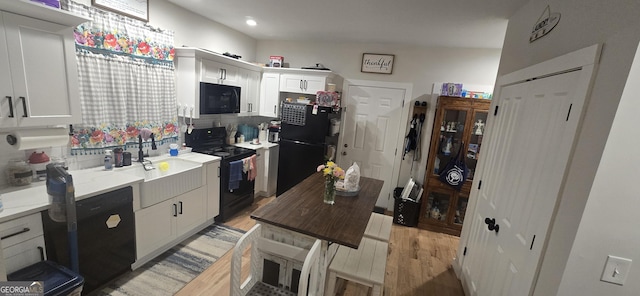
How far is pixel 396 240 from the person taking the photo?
10.7 feet

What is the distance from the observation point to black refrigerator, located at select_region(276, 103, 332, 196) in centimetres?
373

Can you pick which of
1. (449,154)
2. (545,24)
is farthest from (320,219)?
(449,154)

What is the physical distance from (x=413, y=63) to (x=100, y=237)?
159 inches

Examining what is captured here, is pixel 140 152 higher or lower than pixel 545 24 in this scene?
lower

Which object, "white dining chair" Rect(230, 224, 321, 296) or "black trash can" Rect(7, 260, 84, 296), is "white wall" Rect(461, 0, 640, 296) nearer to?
"white dining chair" Rect(230, 224, 321, 296)

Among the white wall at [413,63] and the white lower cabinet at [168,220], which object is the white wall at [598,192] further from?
the white lower cabinet at [168,220]

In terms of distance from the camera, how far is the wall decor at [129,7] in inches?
85.9

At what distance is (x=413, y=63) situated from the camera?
3.74 metres

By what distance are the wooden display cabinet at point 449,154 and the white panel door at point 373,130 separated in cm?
62

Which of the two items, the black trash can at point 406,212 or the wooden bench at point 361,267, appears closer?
the wooden bench at point 361,267

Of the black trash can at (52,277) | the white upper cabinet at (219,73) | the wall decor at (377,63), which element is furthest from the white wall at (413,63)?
the black trash can at (52,277)

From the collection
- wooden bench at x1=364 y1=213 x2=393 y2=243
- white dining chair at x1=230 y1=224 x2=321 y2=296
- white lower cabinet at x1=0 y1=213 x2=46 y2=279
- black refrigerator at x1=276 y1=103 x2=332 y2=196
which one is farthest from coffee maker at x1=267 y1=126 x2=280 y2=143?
white lower cabinet at x1=0 y1=213 x2=46 y2=279

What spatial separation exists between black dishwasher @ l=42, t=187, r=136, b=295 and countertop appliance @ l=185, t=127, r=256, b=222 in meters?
1.11

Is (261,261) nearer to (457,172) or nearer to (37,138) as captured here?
(37,138)
